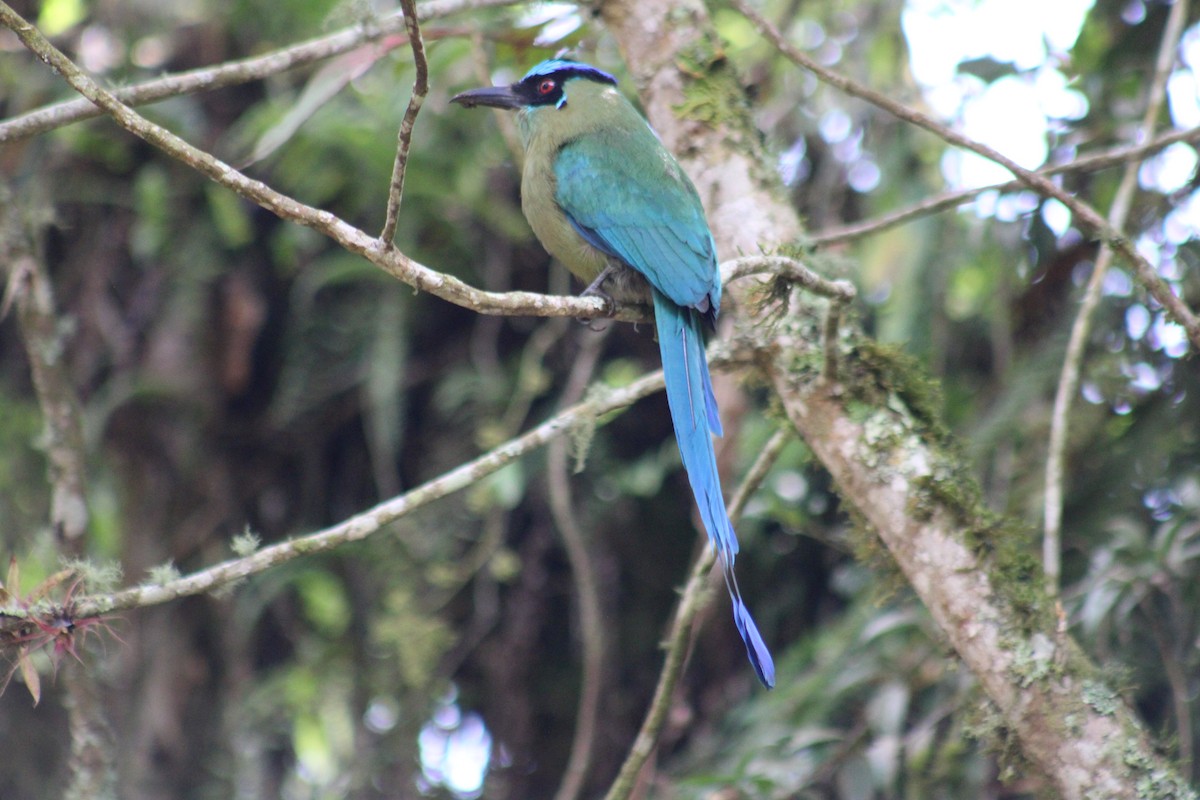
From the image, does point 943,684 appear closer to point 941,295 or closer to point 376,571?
point 941,295

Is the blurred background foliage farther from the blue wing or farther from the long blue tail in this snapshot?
the long blue tail

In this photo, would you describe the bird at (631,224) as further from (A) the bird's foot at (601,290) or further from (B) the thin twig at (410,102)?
(B) the thin twig at (410,102)

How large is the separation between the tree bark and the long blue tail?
0.38 ft

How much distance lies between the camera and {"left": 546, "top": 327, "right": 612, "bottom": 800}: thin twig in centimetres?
295

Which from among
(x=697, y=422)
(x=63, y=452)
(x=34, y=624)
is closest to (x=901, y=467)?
(x=697, y=422)

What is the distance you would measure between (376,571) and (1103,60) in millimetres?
2684

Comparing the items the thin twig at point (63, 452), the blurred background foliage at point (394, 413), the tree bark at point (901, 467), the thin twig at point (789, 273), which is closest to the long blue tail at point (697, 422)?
the tree bark at point (901, 467)

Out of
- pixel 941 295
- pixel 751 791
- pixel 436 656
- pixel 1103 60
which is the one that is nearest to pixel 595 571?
pixel 436 656

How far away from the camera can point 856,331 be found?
2174mm

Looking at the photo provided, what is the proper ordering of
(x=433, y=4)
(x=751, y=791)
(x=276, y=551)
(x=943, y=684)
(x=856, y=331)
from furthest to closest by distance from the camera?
1. (x=943, y=684)
2. (x=751, y=791)
3. (x=433, y=4)
4. (x=856, y=331)
5. (x=276, y=551)

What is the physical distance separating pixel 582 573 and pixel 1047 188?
1.58m

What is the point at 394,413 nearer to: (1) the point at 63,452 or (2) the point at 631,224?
(1) the point at 63,452

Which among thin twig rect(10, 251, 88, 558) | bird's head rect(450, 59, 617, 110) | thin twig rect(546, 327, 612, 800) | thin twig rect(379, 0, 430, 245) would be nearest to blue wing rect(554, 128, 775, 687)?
bird's head rect(450, 59, 617, 110)

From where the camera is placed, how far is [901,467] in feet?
6.64
